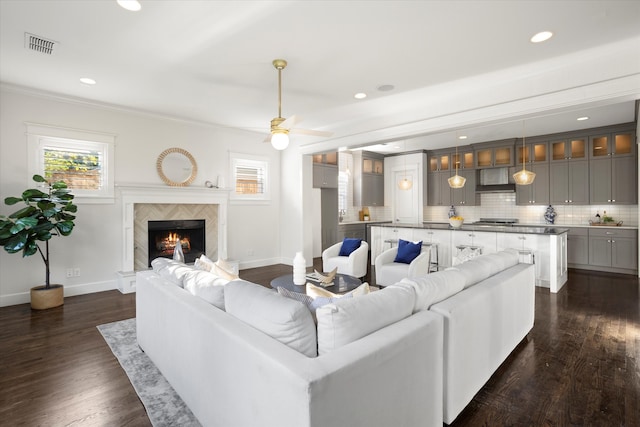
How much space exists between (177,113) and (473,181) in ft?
22.4

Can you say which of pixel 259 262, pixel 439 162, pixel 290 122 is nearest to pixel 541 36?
pixel 290 122

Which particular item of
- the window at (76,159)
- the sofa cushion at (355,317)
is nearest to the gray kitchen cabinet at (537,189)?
the sofa cushion at (355,317)

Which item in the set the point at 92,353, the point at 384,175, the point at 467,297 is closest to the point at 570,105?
the point at 467,297

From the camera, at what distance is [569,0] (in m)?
2.46

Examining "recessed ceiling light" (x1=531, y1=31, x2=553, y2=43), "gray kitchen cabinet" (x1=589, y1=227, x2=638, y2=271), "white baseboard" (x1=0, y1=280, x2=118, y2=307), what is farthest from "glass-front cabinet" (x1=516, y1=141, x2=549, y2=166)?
"white baseboard" (x1=0, y1=280, x2=118, y2=307)

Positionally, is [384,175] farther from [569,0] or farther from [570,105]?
[569,0]

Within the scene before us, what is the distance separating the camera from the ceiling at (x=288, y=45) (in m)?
2.60

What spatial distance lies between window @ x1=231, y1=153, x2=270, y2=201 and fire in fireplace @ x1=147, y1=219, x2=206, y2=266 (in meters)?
0.96

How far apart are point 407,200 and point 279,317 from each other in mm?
8168

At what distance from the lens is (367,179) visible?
8.98 metres

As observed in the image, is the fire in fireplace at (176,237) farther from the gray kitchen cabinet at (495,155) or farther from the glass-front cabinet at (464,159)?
the gray kitchen cabinet at (495,155)

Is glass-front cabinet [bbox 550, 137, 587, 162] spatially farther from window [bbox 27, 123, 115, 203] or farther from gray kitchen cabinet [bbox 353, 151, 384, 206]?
window [bbox 27, 123, 115, 203]

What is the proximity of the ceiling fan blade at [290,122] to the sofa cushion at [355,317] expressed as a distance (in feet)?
7.47

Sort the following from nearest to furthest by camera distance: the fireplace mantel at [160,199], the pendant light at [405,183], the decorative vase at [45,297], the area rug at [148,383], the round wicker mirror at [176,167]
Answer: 1. the area rug at [148,383]
2. the decorative vase at [45,297]
3. the fireplace mantel at [160,199]
4. the round wicker mirror at [176,167]
5. the pendant light at [405,183]
